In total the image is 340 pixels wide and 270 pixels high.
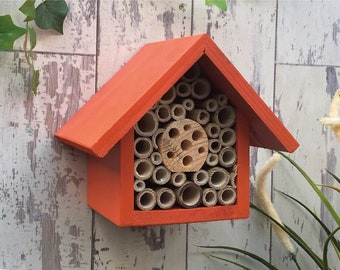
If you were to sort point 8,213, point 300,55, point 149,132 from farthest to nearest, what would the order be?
point 300,55
point 8,213
point 149,132

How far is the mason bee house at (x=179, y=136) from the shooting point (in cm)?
72

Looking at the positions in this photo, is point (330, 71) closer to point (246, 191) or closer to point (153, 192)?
point (246, 191)

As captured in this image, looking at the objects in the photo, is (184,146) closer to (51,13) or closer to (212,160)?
(212,160)

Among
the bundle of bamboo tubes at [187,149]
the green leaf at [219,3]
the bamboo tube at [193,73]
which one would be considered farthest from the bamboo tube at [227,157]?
the green leaf at [219,3]

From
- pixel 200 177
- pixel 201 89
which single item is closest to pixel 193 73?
pixel 201 89

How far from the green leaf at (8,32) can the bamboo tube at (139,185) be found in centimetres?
25

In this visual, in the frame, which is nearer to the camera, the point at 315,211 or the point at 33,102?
the point at 33,102

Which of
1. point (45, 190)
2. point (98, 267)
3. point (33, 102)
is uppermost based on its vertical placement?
point (33, 102)

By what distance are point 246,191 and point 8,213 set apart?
13.0 inches

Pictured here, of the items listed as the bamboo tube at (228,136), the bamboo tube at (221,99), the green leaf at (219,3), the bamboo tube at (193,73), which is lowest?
the bamboo tube at (228,136)

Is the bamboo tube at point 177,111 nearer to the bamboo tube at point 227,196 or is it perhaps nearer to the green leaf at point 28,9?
the bamboo tube at point 227,196

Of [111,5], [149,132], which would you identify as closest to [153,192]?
[149,132]

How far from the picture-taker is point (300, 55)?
1.00 metres

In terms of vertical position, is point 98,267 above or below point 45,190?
below
